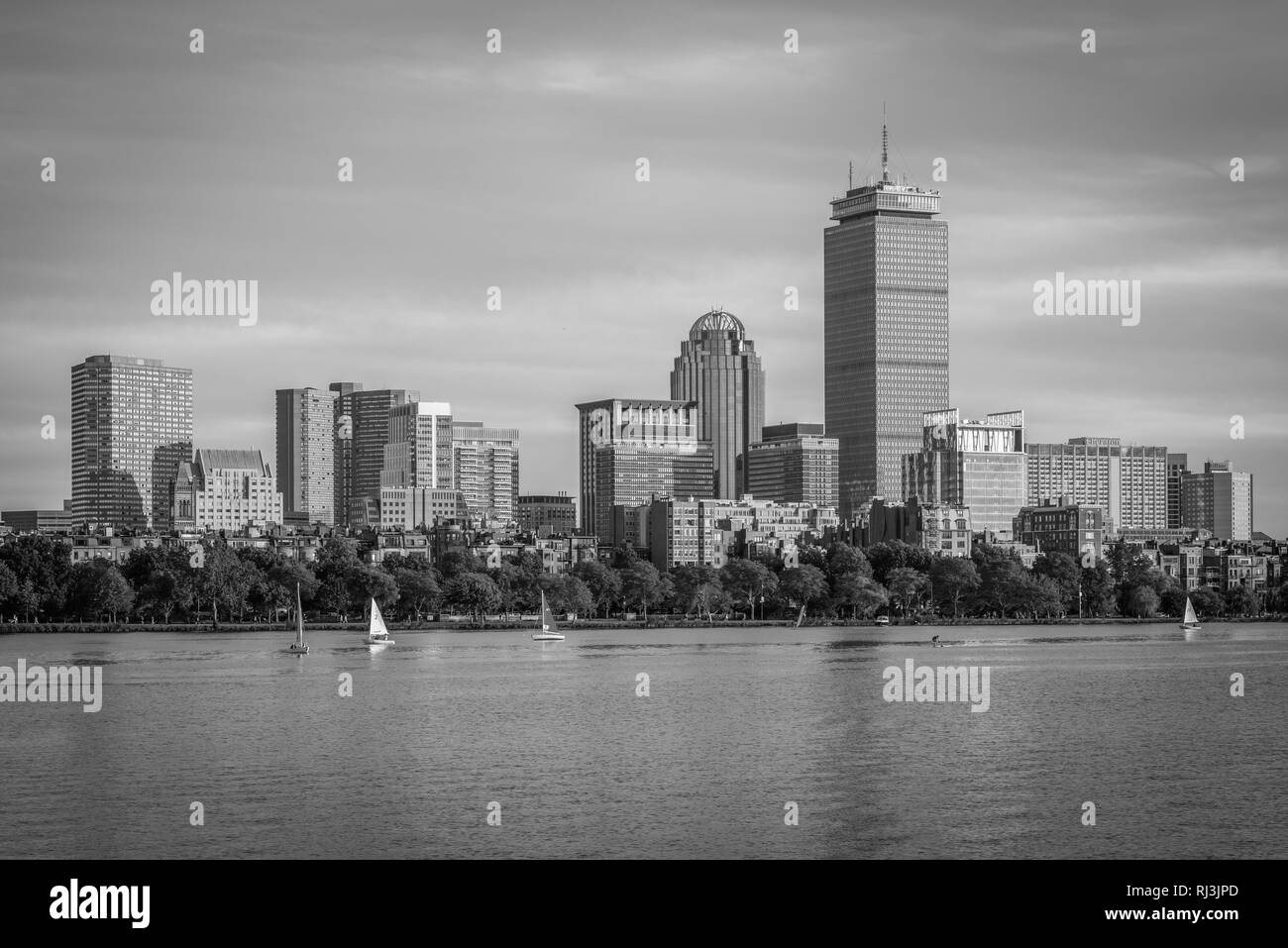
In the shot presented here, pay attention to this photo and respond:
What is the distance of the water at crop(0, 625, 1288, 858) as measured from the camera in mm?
46281

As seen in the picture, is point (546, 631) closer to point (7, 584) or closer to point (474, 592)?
point (474, 592)

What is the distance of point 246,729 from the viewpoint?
7162cm

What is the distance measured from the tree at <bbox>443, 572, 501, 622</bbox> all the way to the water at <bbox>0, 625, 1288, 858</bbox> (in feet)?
249

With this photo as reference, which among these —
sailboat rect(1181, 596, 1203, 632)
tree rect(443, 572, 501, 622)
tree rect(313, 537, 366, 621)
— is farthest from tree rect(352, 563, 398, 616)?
sailboat rect(1181, 596, 1203, 632)

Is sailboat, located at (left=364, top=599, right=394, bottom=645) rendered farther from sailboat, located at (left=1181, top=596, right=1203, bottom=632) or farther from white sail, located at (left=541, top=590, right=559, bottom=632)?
sailboat, located at (left=1181, top=596, right=1203, bottom=632)

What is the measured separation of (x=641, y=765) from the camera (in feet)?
197

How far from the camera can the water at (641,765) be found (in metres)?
46.3

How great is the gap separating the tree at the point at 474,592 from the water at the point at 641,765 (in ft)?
249

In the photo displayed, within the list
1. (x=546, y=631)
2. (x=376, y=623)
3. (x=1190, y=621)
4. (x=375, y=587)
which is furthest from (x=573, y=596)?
(x=1190, y=621)
